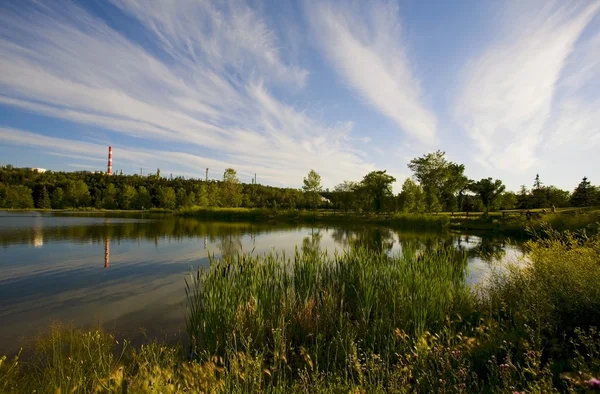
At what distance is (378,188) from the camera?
47188mm

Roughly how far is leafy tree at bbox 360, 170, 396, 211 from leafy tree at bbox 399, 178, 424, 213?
2840 millimetres

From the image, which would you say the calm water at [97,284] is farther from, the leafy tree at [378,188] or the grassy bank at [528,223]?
the leafy tree at [378,188]

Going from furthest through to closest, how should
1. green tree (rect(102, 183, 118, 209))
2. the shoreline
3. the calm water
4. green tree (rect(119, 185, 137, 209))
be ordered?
green tree (rect(119, 185, 137, 209)) < green tree (rect(102, 183, 118, 209)) < the shoreline < the calm water

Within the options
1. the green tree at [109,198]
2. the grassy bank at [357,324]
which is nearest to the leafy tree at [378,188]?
the grassy bank at [357,324]

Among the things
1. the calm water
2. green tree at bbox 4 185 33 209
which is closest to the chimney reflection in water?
the calm water

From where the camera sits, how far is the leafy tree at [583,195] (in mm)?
42531

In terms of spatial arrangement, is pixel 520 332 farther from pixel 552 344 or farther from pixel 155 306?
pixel 155 306

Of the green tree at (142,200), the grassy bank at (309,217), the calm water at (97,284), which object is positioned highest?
the green tree at (142,200)

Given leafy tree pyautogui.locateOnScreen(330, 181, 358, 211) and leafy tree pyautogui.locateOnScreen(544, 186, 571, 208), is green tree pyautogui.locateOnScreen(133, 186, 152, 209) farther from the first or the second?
leafy tree pyautogui.locateOnScreen(544, 186, 571, 208)

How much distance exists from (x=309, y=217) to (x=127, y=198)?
59602 mm

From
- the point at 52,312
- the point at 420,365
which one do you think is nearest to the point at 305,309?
the point at 420,365

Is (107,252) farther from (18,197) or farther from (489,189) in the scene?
(18,197)

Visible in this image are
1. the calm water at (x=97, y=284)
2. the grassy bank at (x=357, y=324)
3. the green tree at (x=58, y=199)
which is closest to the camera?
the grassy bank at (x=357, y=324)

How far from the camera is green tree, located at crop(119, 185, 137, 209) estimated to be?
276 ft
